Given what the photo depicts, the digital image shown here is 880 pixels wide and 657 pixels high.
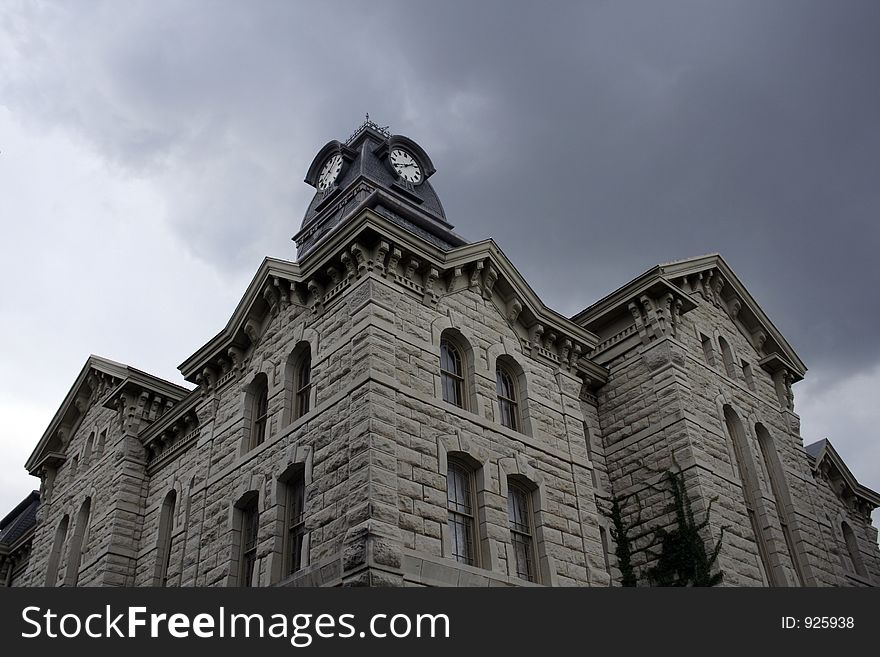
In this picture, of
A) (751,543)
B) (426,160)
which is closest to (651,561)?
(751,543)

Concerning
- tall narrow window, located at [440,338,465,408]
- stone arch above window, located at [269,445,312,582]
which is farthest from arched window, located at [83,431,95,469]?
tall narrow window, located at [440,338,465,408]

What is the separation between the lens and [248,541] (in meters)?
17.5

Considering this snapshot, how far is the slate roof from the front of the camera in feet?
120

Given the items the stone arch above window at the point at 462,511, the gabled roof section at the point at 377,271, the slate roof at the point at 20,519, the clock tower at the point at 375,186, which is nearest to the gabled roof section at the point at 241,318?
the gabled roof section at the point at 377,271

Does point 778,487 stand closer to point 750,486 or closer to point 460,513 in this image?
point 750,486

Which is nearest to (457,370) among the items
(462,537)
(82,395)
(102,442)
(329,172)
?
(462,537)

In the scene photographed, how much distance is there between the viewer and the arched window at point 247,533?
17.0 m

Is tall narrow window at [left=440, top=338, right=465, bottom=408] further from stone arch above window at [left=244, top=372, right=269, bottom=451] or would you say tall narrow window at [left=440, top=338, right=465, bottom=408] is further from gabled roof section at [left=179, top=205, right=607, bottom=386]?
stone arch above window at [left=244, top=372, right=269, bottom=451]

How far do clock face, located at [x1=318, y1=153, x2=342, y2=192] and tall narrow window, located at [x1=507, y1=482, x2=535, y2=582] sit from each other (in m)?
24.2

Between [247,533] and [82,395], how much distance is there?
14.1 meters

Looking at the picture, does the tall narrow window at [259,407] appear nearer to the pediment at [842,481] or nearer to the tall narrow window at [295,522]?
the tall narrow window at [295,522]
